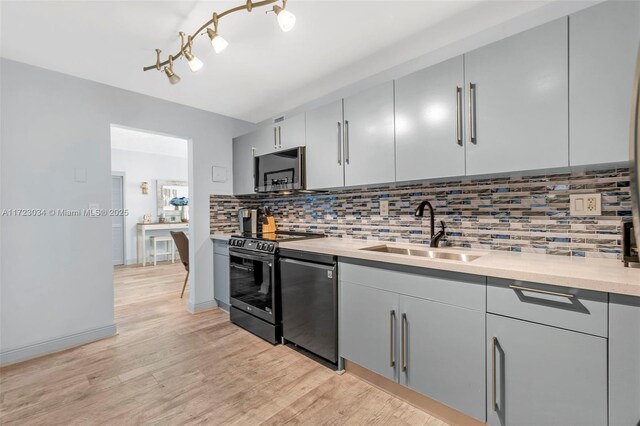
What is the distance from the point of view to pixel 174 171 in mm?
6688

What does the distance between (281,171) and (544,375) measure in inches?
93.9

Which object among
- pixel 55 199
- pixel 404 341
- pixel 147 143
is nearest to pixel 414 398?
pixel 404 341

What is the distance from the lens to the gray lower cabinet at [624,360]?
44.4 inches

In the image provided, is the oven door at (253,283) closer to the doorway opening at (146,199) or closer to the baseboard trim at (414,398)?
the baseboard trim at (414,398)

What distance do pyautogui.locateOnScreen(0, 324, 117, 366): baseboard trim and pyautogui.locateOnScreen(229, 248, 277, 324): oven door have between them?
3.74ft

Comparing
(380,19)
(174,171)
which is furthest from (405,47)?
(174,171)

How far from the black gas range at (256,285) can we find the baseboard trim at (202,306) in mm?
517

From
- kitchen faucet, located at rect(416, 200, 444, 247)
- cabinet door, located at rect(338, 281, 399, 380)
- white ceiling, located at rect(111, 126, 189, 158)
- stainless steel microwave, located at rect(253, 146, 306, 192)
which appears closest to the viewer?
cabinet door, located at rect(338, 281, 399, 380)

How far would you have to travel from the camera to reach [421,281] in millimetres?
1695

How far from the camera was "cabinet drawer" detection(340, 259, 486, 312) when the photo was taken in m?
1.51

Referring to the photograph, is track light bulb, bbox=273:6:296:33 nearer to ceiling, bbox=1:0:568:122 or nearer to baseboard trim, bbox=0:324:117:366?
ceiling, bbox=1:0:568:122

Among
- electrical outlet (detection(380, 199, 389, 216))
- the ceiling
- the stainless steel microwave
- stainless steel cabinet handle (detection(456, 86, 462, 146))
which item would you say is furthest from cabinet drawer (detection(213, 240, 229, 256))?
stainless steel cabinet handle (detection(456, 86, 462, 146))

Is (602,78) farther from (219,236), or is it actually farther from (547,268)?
(219,236)

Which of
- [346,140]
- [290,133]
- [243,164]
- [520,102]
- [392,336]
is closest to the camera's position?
[520,102]
